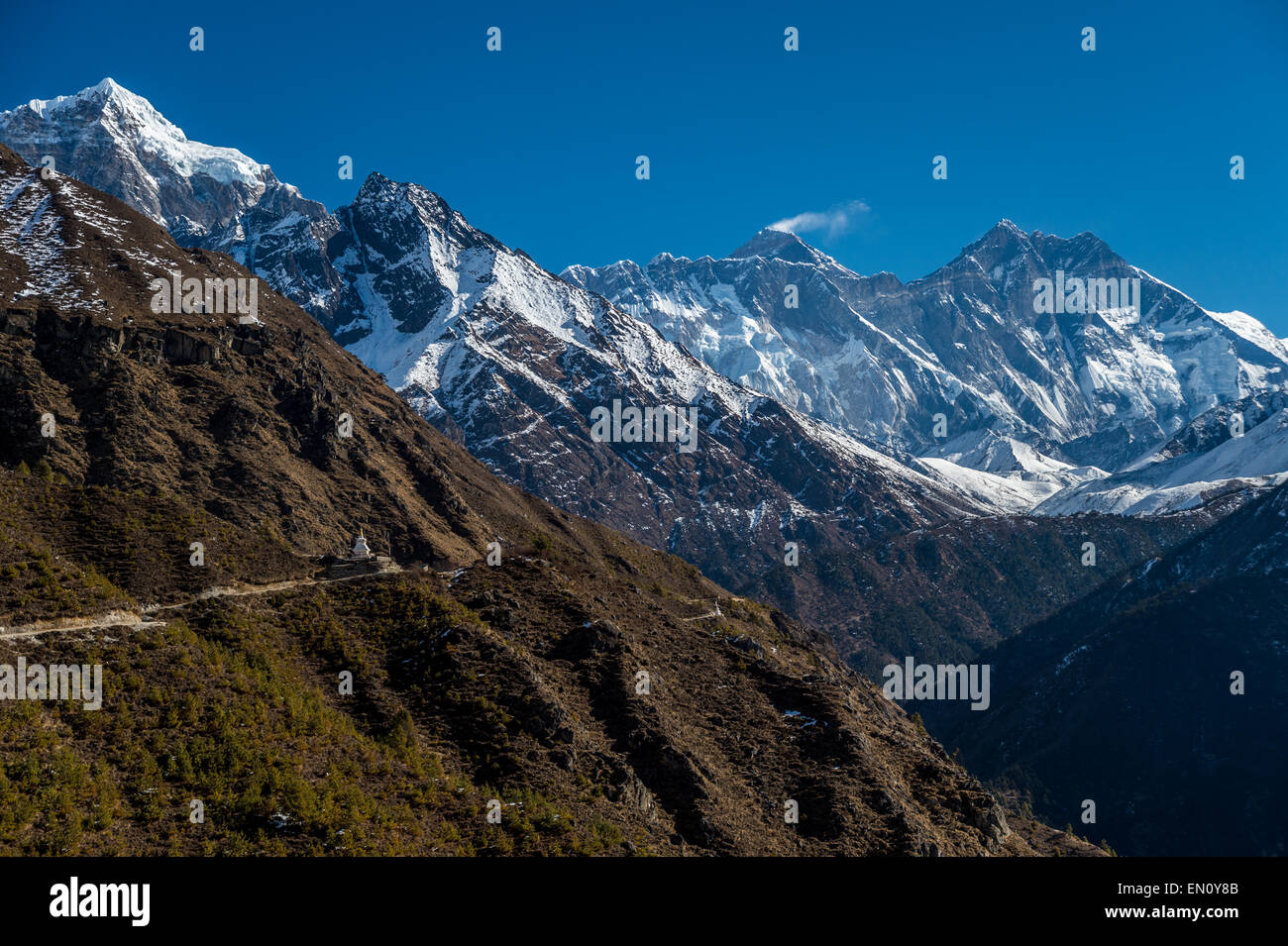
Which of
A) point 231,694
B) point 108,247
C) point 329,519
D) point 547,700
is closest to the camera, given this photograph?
point 231,694

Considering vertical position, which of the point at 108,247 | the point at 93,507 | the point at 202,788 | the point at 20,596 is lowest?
the point at 202,788

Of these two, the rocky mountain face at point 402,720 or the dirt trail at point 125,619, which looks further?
the dirt trail at point 125,619

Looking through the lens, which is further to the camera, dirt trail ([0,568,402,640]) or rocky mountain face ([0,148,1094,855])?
dirt trail ([0,568,402,640])

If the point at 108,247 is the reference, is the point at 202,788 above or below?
below

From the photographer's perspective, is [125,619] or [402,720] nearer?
[402,720]

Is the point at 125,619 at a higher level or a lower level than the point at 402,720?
higher

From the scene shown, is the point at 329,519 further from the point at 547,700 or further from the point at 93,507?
the point at 547,700
